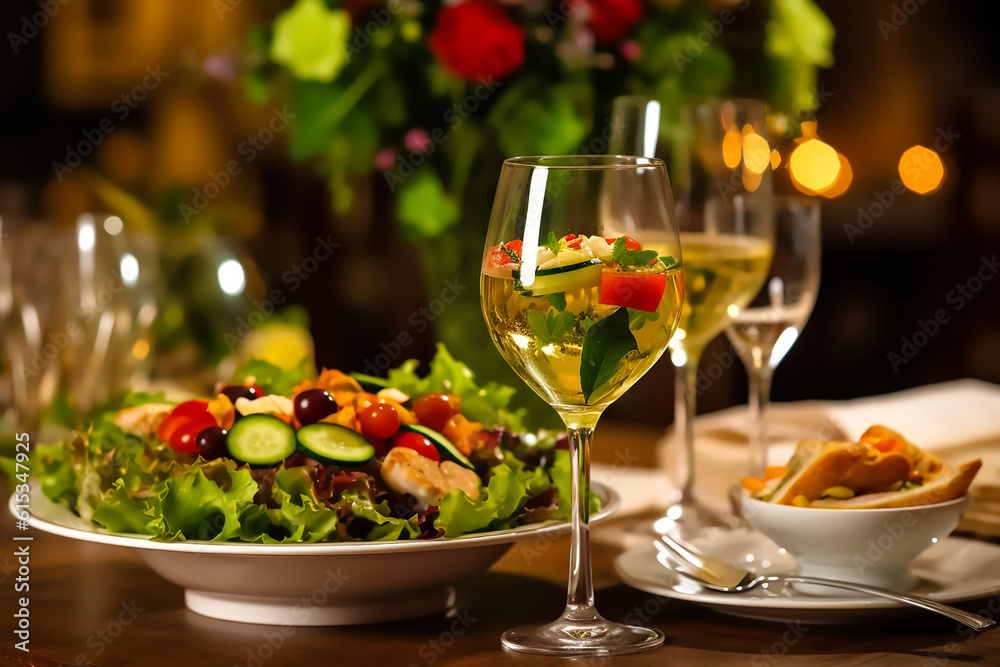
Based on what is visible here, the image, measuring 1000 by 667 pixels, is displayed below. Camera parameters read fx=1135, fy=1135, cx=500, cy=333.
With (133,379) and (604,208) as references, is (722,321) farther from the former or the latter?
(133,379)

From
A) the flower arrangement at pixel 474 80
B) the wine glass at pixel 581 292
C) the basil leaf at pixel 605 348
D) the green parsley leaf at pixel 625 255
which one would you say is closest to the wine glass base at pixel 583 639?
the wine glass at pixel 581 292

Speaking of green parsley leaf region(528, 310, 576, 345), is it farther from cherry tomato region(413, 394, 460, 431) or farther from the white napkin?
the white napkin

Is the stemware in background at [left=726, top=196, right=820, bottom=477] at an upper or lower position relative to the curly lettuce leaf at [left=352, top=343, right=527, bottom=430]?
upper

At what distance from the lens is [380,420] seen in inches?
44.4

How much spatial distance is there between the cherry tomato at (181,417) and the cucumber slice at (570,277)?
408 mm

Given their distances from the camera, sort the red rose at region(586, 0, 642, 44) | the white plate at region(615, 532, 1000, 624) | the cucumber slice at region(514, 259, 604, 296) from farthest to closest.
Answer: the red rose at region(586, 0, 642, 44) → the white plate at region(615, 532, 1000, 624) → the cucumber slice at region(514, 259, 604, 296)

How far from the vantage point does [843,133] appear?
5.00 m

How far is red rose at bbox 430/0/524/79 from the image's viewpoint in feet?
4.94

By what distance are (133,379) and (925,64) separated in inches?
163

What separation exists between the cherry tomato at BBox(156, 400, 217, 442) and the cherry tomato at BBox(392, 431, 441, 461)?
0.20 metres

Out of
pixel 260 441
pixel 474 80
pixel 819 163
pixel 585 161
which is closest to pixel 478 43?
pixel 474 80

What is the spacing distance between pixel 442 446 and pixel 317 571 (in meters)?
0.19

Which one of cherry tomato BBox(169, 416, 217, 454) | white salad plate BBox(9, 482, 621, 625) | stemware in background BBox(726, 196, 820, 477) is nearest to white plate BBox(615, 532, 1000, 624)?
white salad plate BBox(9, 482, 621, 625)

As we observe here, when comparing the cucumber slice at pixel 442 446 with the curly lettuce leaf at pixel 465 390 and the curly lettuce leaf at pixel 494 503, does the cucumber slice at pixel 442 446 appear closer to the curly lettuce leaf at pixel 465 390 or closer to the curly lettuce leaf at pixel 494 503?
the curly lettuce leaf at pixel 494 503
